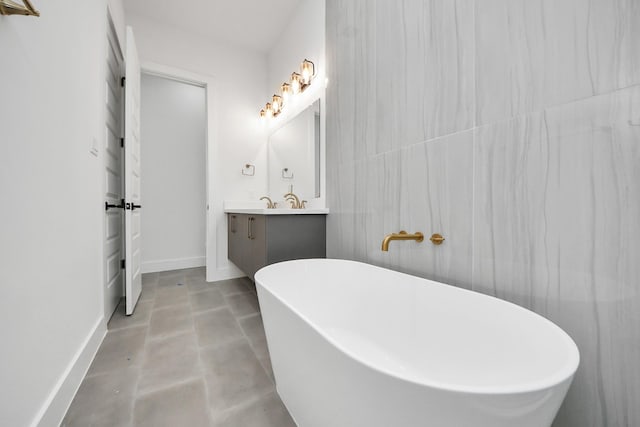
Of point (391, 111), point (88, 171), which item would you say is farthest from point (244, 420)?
point (391, 111)

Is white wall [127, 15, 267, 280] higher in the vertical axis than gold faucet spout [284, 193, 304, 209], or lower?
higher

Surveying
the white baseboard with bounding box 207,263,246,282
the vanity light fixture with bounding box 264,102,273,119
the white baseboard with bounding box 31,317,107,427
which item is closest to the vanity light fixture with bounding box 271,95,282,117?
the vanity light fixture with bounding box 264,102,273,119

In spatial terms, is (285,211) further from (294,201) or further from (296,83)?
(296,83)

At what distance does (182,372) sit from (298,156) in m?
1.87

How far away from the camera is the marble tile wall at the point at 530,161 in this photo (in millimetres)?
647

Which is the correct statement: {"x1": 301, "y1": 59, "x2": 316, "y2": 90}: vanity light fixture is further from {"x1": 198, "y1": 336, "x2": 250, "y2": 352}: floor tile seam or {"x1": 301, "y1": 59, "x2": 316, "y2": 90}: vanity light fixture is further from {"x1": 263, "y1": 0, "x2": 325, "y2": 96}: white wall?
{"x1": 198, "y1": 336, "x2": 250, "y2": 352}: floor tile seam

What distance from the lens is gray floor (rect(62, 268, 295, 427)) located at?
3.29ft

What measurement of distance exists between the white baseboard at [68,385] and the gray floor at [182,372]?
35 mm

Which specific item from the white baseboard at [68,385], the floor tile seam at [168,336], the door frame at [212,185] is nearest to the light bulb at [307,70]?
the door frame at [212,185]

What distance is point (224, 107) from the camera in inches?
112

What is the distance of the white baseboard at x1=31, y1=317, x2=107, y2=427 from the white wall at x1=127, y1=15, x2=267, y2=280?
1435 millimetres

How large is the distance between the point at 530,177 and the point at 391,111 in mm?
771

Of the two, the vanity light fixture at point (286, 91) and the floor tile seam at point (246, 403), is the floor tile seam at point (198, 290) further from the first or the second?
the vanity light fixture at point (286, 91)

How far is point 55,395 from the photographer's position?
931 mm
